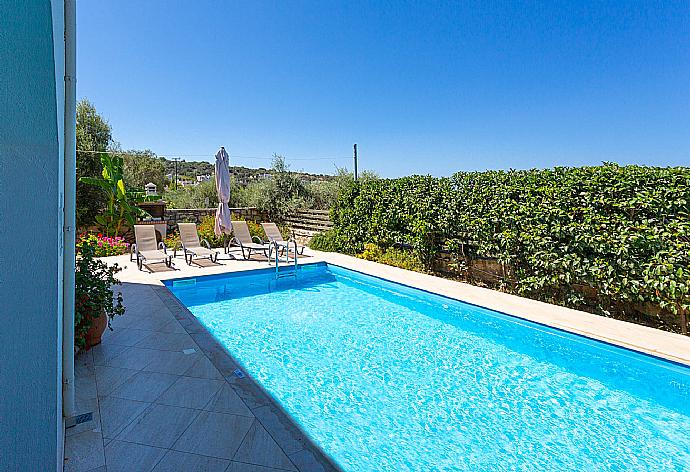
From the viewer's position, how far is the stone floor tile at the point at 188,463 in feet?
9.95

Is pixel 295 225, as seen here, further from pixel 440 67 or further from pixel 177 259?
pixel 440 67

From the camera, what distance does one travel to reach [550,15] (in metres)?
10.4

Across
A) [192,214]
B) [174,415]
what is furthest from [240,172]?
[174,415]

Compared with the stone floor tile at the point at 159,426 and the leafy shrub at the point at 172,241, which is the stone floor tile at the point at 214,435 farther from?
the leafy shrub at the point at 172,241

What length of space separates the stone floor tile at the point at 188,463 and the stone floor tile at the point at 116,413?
657 millimetres

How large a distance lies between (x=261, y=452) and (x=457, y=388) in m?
2.89

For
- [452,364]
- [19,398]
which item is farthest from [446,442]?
[19,398]

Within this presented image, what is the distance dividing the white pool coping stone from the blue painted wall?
6.46m

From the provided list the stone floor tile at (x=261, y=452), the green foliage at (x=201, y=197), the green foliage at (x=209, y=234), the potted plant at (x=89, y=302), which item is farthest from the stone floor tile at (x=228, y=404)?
the green foliage at (x=201, y=197)

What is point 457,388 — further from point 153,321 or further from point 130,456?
point 153,321

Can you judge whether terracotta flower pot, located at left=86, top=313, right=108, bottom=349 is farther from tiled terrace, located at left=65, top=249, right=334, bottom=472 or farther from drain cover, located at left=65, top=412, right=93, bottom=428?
drain cover, located at left=65, top=412, right=93, bottom=428

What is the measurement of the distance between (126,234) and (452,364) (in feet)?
39.5

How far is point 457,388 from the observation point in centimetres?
520

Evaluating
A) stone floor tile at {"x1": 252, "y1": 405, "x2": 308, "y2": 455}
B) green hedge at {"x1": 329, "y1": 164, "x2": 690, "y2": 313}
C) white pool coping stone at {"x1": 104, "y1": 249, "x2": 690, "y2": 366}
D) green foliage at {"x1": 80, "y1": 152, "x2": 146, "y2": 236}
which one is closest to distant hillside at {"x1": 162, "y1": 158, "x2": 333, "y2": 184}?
green foliage at {"x1": 80, "y1": 152, "x2": 146, "y2": 236}
